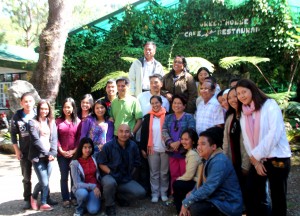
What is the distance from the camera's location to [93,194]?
4578 mm

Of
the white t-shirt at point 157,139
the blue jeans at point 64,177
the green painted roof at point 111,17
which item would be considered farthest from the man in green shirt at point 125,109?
the green painted roof at point 111,17

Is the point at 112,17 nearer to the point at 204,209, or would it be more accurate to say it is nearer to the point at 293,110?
the point at 293,110

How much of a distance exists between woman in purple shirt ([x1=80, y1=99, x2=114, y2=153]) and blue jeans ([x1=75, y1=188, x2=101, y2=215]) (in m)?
0.67

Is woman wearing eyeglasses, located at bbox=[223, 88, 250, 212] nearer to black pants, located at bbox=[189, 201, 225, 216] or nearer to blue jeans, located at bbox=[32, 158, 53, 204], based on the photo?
black pants, located at bbox=[189, 201, 225, 216]

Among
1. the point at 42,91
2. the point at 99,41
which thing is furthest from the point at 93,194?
the point at 99,41

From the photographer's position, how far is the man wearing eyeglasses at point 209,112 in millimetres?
4578

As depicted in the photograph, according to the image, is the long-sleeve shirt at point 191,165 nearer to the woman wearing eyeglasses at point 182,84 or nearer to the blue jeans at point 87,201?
the woman wearing eyeglasses at point 182,84

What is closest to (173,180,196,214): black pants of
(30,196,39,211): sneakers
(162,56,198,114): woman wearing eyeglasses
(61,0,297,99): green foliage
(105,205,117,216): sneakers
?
(105,205,117,216): sneakers

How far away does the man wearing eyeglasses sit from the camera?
458 cm

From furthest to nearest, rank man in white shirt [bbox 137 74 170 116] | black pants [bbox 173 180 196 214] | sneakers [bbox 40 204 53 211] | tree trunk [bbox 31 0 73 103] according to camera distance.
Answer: tree trunk [bbox 31 0 73 103] → man in white shirt [bbox 137 74 170 116] → sneakers [bbox 40 204 53 211] → black pants [bbox 173 180 196 214]

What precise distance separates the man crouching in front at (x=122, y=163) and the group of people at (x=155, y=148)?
14 millimetres

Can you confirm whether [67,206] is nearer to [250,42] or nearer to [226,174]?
[226,174]

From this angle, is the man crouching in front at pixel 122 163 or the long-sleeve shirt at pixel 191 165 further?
the man crouching in front at pixel 122 163

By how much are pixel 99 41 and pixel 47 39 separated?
3332mm
